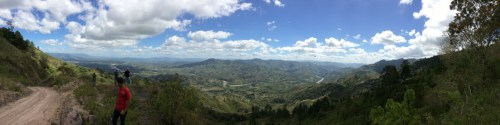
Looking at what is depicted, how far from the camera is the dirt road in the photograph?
2494cm

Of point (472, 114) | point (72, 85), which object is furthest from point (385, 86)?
point (472, 114)

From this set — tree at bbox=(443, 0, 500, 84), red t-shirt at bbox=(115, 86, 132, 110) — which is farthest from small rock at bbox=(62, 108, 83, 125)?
tree at bbox=(443, 0, 500, 84)

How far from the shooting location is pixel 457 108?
22.6 m

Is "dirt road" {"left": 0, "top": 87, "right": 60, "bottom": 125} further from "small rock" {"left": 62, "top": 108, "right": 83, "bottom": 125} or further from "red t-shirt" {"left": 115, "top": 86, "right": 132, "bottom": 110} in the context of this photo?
"red t-shirt" {"left": 115, "top": 86, "right": 132, "bottom": 110}

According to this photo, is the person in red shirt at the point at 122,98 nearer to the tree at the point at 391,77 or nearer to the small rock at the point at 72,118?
the small rock at the point at 72,118

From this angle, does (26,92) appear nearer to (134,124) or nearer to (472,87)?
(134,124)

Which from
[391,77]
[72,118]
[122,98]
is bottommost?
[391,77]

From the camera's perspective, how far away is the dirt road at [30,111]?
24.9m

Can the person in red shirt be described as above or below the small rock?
above

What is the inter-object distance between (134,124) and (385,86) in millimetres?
142727

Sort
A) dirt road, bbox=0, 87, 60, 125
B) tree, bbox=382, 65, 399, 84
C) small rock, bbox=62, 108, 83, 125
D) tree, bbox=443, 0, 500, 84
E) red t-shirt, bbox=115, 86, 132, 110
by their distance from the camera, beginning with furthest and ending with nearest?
tree, bbox=382, 65, 399, 84, tree, bbox=443, 0, 500, 84, dirt road, bbox=0, 87, 60, 125, small rock, bbox=62, 108, 83, 125, red t-shirt, bbox=115, 86, 132, 110

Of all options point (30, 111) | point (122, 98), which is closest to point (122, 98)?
point (122, 98)

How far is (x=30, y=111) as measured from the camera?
29.0m

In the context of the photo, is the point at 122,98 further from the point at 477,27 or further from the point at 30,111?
the point at 477,27
